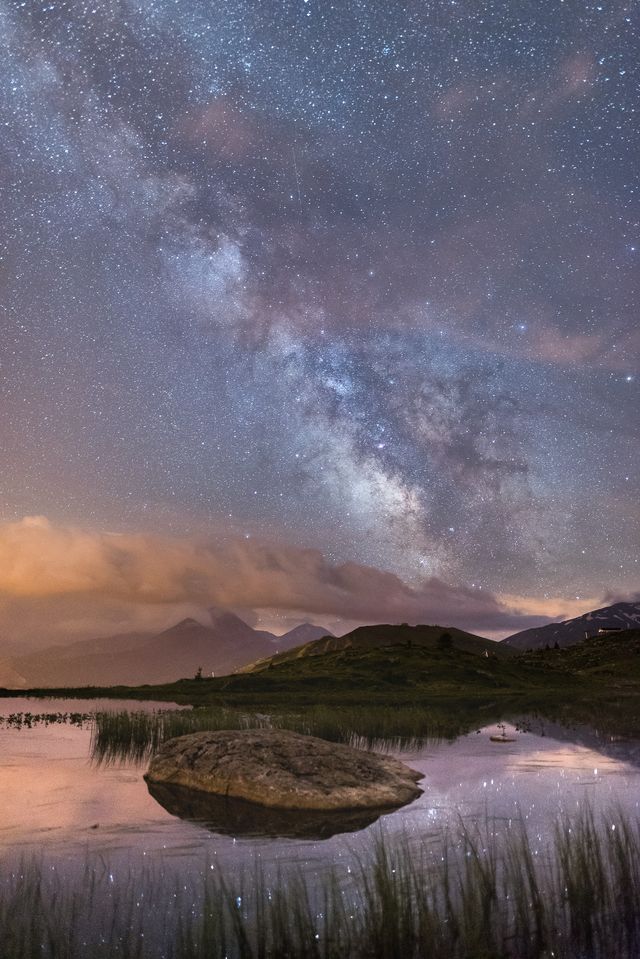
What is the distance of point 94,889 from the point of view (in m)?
12.2

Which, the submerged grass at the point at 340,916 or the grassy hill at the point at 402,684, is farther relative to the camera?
the grassy hill at the point at 402,684

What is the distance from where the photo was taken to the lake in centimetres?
1394

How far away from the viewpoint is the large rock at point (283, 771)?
20.6 meters

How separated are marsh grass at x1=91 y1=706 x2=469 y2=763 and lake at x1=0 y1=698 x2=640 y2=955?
150 cm

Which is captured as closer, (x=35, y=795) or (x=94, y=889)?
(x=94, y=889)

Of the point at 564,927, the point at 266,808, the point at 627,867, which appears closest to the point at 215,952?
the point at 564,927

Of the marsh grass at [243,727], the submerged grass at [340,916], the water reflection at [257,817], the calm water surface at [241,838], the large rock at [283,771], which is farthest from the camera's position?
the marsh grass at [243,727]

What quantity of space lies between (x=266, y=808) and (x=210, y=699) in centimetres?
6952

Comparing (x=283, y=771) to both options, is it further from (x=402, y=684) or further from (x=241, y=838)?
(x=402, y=684)

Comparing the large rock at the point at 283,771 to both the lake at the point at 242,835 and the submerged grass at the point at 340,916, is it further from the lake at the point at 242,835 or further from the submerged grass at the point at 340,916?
the submerged grass at the point at 340,916

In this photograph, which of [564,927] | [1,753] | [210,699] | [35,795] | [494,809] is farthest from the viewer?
[210,699]

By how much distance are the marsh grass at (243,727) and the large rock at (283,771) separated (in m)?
5.78

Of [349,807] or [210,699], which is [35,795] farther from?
[210,699]

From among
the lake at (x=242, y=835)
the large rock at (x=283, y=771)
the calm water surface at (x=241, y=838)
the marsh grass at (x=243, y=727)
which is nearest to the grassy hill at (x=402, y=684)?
the marsh grass at (x=243, y=727)
